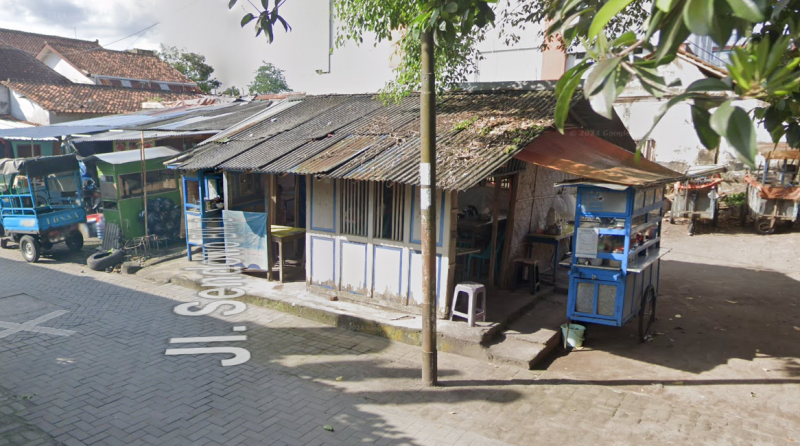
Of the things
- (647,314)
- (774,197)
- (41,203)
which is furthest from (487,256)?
(41,203)

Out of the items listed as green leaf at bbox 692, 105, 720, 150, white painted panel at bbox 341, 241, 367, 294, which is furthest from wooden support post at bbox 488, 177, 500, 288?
green leaf at bbox 692, 105, 720, 150

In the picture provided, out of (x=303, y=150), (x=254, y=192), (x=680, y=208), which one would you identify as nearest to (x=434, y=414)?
(x=303, y=150)

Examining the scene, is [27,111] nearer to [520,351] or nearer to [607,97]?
[520,351]

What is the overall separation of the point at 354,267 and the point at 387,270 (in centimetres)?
70

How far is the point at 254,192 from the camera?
11.7 meters

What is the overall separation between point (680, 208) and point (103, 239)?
672 inches

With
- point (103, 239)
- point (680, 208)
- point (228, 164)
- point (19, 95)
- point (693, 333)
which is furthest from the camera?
point (19, 95)

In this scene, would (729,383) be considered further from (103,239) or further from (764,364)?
(103,239)

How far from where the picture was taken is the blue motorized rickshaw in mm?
12469

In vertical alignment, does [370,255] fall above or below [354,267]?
above

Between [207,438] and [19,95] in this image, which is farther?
[19,95]

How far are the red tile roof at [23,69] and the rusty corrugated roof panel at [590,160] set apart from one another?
27465mm

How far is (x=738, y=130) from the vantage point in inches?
69.7

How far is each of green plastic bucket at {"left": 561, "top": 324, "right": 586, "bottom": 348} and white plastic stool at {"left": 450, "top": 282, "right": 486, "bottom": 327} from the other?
4.14ft
